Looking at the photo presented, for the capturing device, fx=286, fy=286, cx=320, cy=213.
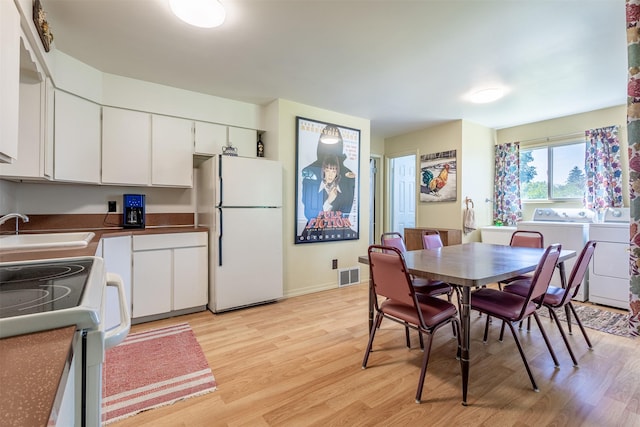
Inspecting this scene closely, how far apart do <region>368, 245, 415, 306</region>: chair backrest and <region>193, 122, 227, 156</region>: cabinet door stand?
232 centimetres

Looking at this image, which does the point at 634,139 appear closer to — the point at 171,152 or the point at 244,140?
the point at 244,140

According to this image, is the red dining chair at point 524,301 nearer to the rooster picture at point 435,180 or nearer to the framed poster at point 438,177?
the framed poster at point 438,177

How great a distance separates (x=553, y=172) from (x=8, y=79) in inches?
217

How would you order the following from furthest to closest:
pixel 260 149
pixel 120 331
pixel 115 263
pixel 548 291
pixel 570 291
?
1. pixel 260 149
2. pixel 115 263
3. pixel 548 291
4. pixel 570 291
5. pixel 120 331

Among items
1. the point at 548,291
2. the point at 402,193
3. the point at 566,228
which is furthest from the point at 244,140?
the point at 566,228

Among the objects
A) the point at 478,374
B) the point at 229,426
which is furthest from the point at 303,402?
the point at 478,374

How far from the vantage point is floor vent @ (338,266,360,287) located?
400cm

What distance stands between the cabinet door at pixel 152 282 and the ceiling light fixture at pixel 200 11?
203 centimetres

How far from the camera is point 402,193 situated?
5.53 meters

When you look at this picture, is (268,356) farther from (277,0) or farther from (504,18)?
(504,18)

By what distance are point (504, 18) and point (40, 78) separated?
11.0 ft

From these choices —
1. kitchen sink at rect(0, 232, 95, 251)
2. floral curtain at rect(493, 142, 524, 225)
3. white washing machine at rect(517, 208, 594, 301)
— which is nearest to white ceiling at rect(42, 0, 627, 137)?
floral curtain at rect(493, 142, 524, 225)

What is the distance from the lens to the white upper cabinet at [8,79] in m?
1.11

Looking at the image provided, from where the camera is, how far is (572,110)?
3793 millimetres
